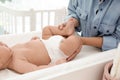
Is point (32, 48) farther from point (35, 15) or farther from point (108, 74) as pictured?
point (35, 15)

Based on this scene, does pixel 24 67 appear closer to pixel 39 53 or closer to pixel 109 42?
pixel 39 53

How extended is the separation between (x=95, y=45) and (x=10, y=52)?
0.38m

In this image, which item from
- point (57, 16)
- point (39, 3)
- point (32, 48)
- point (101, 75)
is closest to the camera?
point (101, 75)

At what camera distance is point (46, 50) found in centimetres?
87

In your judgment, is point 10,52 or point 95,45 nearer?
point 10,52

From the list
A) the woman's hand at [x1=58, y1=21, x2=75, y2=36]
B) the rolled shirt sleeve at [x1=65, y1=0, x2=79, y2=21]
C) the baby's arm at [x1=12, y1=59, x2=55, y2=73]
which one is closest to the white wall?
the rolled shirt sleeve at [x1=65, y1=0, x2=79, y2=21]

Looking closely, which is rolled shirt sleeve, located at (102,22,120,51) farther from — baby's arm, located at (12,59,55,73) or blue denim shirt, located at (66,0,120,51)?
baby's arm, located at (12,59,55,73)

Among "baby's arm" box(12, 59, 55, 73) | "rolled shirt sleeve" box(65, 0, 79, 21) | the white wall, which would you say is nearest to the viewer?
"baby's arm" box(12, 59, 55, 73)

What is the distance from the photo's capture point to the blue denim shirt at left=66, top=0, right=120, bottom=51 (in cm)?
88

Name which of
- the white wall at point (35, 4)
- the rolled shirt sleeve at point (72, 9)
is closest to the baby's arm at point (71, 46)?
the rolled shirt sleeve at point (72, 9)

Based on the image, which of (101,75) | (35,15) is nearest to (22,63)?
(101,75)

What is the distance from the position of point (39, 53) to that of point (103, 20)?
12.3 inches

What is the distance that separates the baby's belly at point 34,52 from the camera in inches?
32.2

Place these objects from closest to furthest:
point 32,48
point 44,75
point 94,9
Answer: point 44,75
point 32,48
point 94,9
